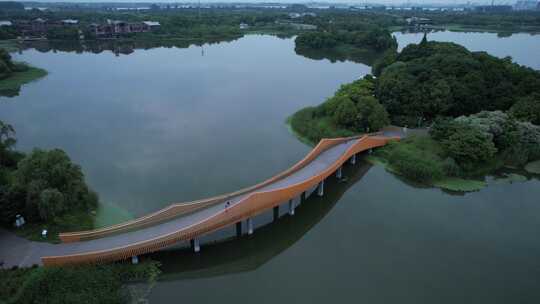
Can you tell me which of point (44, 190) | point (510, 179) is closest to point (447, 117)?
point (510, 179)

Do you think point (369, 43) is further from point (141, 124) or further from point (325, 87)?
point (141, 124)

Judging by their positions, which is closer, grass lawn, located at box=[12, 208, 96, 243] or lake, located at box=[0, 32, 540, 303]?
lake, located at box=[0, 32, 540, 303]

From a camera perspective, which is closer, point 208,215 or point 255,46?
point 208,215

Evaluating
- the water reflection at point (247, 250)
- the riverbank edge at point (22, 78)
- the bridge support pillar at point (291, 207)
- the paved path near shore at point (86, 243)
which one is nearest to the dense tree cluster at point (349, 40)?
the riverbank edge at point (22, 78)

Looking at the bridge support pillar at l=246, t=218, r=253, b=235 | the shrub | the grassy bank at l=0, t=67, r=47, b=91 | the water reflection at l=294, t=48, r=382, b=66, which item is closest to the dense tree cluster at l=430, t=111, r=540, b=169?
the shrub

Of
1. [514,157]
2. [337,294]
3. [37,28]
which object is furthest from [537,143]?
[37,28]

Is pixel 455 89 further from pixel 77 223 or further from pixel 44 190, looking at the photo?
pixel 44 190

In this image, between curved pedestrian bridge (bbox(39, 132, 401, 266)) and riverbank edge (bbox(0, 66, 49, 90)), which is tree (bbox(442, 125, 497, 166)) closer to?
curved pedestrian bridge (bbox(39, 132, 401, 266))
